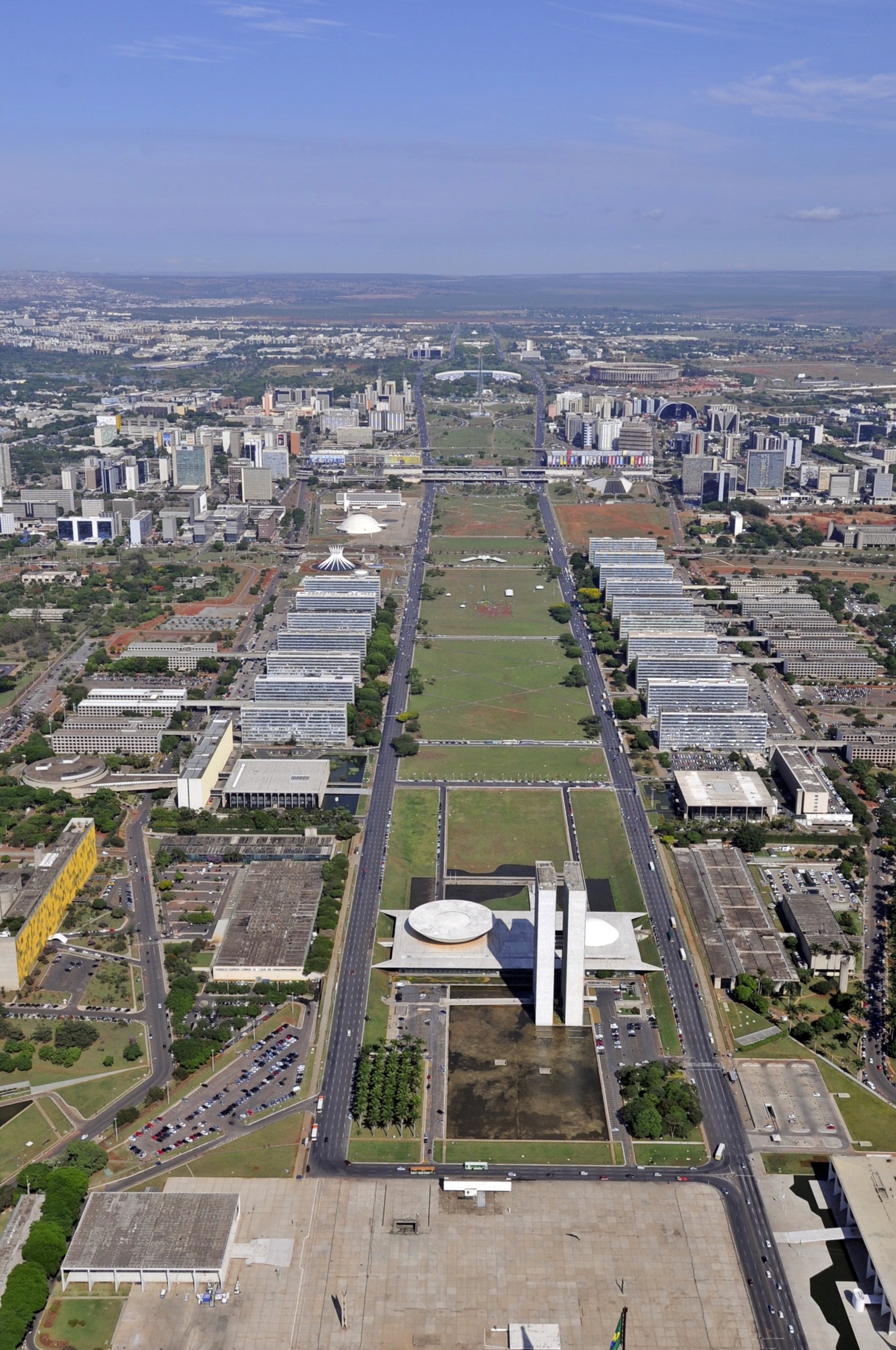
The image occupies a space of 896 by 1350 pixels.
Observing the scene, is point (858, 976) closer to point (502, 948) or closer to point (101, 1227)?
point (502, 948)

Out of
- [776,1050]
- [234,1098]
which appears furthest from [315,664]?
[776,1050]

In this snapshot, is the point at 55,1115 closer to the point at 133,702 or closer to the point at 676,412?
the point at 133,702

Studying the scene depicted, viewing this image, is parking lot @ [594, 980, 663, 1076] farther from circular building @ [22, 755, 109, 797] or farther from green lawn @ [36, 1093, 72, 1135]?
circular building @ [22, 755, 109, 797]

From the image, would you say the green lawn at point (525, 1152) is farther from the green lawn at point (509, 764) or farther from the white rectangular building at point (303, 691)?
the white rectangular building at point (303, 691)

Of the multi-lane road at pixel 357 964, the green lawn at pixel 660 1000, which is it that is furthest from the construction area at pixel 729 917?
→ the multi-lane road at pixel 357 964

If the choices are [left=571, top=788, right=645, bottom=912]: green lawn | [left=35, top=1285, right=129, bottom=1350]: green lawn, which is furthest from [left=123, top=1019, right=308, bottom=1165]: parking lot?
[left=571, top=788, right=645, bottom=912]: green lawn
